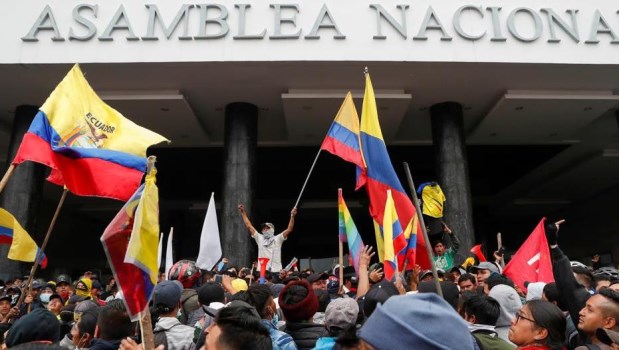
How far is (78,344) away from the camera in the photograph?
3.78m

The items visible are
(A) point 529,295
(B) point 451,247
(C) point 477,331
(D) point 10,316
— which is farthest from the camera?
(B) point 451,247

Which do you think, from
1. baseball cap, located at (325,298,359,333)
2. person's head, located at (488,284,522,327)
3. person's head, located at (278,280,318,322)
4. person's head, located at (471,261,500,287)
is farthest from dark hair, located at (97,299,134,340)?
person's head, located at (471,261,500,287)

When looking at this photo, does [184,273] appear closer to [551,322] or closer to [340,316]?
[340,316]

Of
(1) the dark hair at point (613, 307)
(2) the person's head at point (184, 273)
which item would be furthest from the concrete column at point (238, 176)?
(1) the dark hair at point (613, 307)

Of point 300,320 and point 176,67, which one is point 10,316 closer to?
point 300,320

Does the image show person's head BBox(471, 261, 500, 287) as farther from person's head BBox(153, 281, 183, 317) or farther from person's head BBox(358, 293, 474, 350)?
person's head BBox(358, 293, 474, 350)

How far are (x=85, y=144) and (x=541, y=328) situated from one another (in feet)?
14.1

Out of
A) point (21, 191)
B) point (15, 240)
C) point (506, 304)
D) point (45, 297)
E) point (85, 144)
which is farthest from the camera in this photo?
point (21, 191)

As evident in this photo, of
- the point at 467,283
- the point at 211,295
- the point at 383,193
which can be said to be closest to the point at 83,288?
the point at 211,295

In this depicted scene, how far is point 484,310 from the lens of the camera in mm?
3432

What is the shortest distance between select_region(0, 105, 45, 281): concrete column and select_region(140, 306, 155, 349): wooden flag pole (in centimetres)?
1116

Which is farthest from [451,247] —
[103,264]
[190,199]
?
[103,264]

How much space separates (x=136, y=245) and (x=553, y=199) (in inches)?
945

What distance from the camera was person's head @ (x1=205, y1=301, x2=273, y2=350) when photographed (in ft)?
7.11
